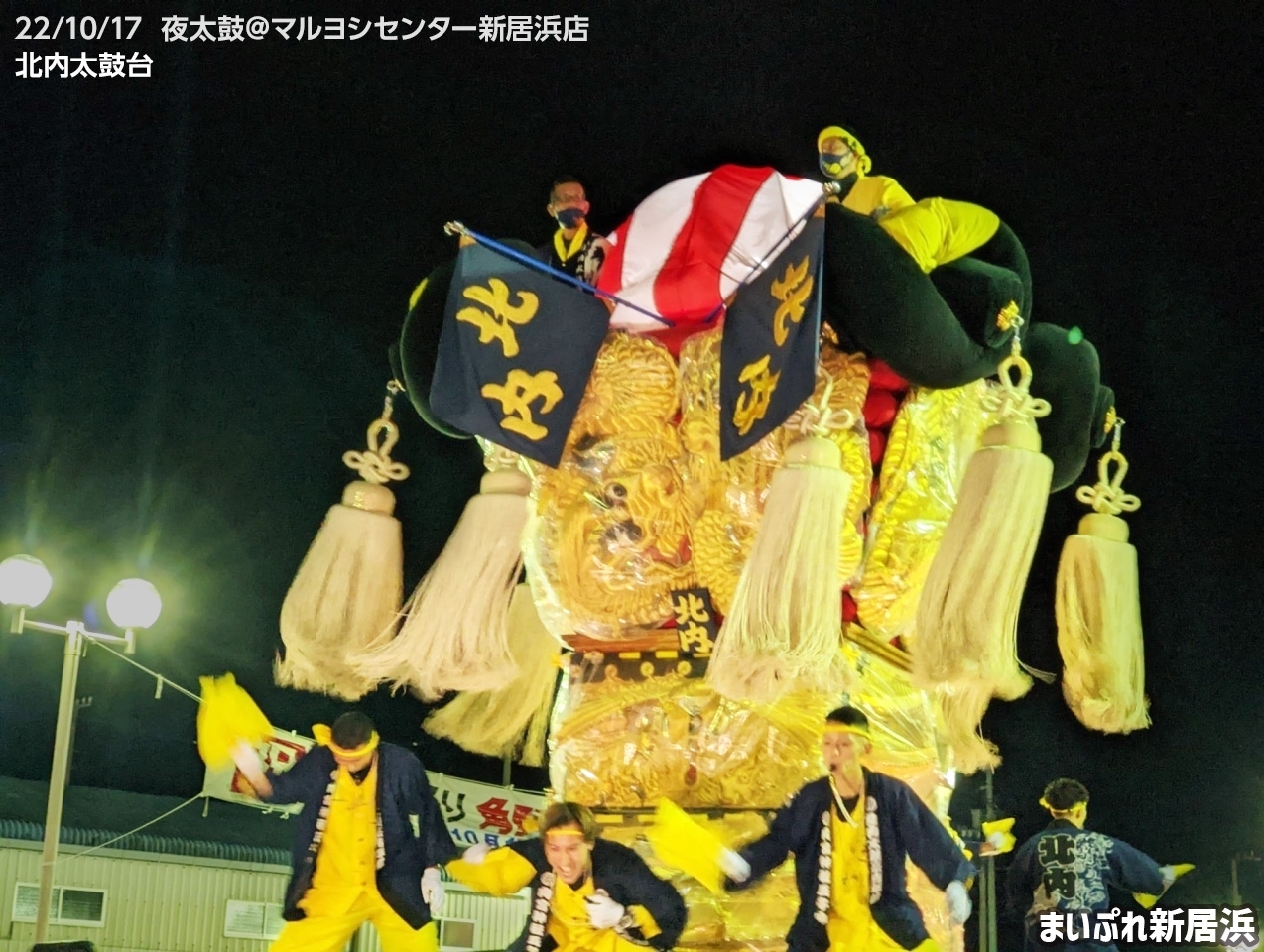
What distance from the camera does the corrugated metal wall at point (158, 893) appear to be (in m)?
5.19

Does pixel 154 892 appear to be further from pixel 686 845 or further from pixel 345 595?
pixel 686 845

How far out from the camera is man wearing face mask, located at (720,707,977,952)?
277cm

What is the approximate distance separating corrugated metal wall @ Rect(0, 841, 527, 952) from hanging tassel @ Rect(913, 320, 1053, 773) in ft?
8.88

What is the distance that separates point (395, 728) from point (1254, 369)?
273 centimetres

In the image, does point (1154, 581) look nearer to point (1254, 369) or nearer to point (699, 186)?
point (1254, 369)

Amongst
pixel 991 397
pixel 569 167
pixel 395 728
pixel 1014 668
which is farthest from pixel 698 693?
pixel 395 728

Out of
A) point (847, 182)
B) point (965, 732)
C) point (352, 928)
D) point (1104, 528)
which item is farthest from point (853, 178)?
point (352, 928)

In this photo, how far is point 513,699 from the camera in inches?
141

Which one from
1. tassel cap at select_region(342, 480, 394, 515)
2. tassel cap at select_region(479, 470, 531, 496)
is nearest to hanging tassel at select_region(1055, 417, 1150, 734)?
tassel cap at select_region(479, 470, 531, 496)

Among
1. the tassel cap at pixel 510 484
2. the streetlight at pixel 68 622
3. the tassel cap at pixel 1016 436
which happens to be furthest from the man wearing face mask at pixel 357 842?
the streetlight at pixel 68 622

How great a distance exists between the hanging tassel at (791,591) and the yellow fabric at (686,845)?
223mm

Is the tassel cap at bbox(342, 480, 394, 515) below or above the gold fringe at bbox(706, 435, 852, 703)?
above

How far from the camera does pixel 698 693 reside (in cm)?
302

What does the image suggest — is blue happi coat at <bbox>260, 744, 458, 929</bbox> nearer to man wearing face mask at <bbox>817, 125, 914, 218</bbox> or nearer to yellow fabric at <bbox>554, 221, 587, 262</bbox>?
yellow fabric at <bbox>554, 221, 587, 262</bbox>
